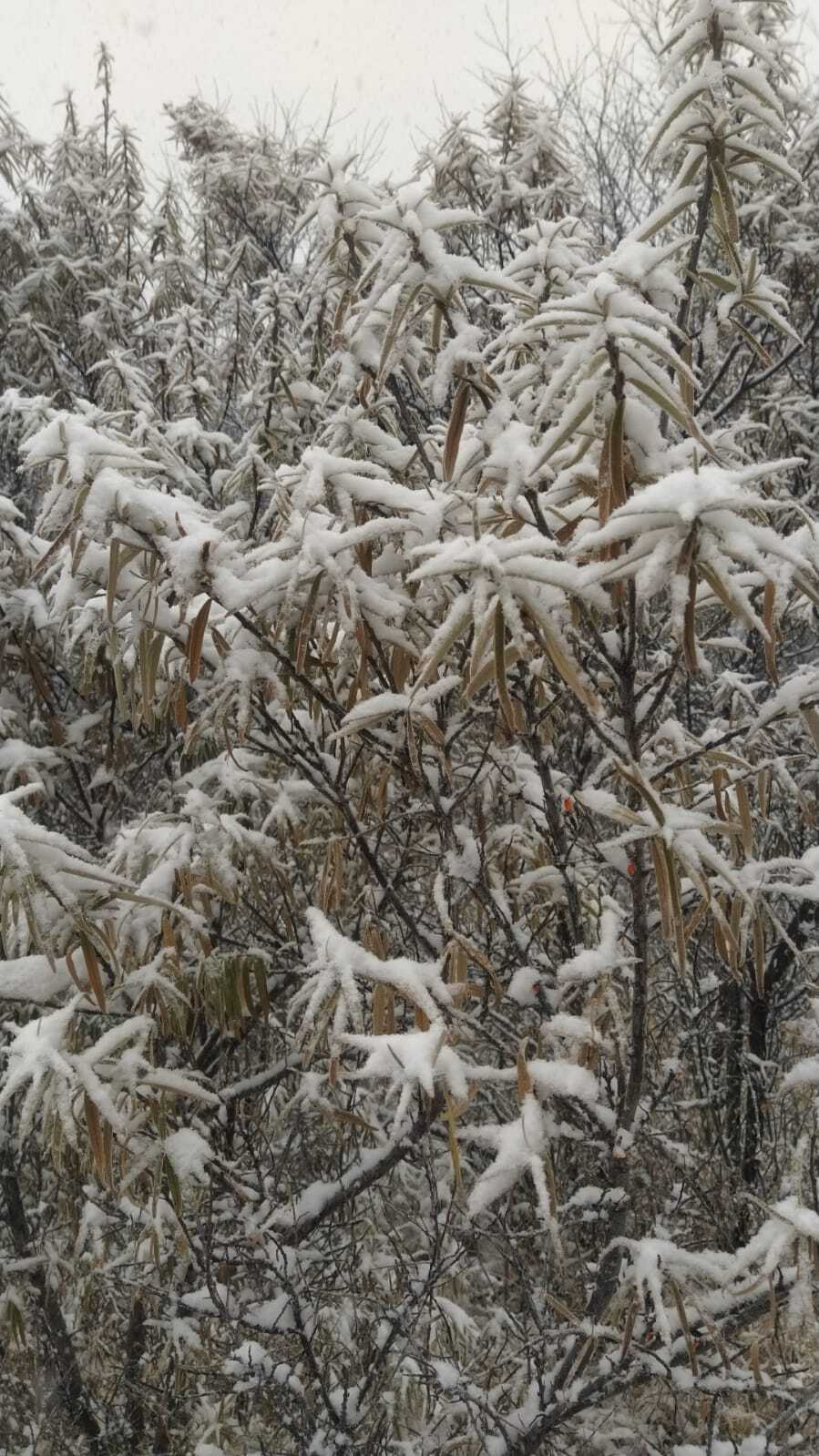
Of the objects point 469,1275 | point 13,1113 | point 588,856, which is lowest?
point 469,1275

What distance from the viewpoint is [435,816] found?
1842mm

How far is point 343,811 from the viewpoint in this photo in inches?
67.9

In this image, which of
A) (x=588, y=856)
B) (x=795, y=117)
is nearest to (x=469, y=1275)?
(x=588, y=856)

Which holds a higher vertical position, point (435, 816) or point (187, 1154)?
point (435, 816)

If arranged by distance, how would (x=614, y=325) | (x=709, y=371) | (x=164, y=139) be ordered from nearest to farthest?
(x=614, y=325) < (x=709, y=371) < (x=164, y=139)

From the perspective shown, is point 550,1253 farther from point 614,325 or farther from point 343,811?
point 614,325

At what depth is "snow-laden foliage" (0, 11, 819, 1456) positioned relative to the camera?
1.32m

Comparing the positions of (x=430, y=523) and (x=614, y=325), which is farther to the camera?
(x=430, y=523)

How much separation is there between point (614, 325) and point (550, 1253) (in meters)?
2.34

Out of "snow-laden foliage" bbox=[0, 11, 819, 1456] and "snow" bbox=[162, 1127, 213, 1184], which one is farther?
"snow" bbox=[162, 1127, 213, 1184]

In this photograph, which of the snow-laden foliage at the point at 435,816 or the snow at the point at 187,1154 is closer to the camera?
the snow-laden foliage at the point at 435,816

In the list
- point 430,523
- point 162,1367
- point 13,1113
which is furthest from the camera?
point 13,1113

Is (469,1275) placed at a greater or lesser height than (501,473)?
lesser

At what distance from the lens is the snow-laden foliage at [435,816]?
4.32 feet
